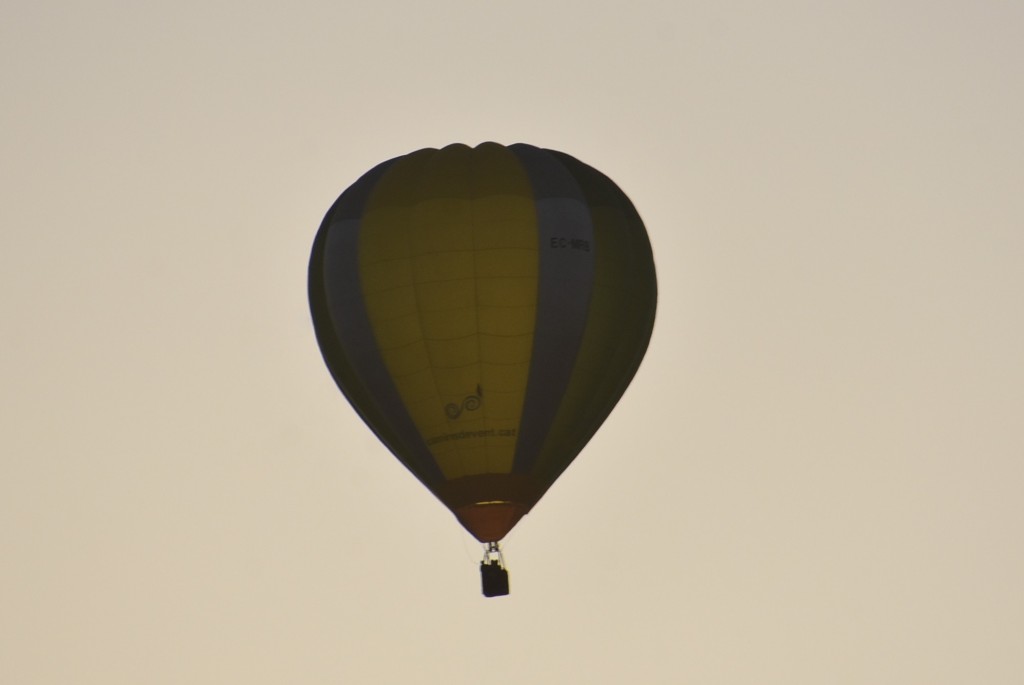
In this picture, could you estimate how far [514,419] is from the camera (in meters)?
54.2

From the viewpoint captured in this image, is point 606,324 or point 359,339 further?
point 606,324

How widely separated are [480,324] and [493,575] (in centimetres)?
382

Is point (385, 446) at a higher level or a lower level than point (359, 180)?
lower

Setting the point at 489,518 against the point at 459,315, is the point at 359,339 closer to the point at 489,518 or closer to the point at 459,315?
the point at 459,315

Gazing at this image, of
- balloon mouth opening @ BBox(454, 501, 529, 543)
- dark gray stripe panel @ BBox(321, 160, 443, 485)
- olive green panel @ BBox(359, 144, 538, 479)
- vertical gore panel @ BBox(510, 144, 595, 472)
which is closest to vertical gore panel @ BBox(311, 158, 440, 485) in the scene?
dark gray stripe panel @ BBox(321, 160, 443, 485)

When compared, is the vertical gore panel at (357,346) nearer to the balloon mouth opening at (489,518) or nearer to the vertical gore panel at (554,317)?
the balloon mouth opening at (489,518)

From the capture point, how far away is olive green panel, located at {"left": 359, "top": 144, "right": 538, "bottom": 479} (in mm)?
54062

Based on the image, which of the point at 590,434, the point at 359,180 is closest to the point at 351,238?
the point at 359,180

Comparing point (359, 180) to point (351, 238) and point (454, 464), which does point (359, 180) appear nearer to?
point (351, 238)

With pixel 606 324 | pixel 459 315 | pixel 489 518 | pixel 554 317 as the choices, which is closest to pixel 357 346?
pixel 459 315

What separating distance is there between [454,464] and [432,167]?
15.2 ft

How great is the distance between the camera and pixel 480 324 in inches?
2130

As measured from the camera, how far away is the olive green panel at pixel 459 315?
54.1m

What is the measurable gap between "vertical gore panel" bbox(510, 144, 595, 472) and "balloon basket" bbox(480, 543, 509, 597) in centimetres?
136
